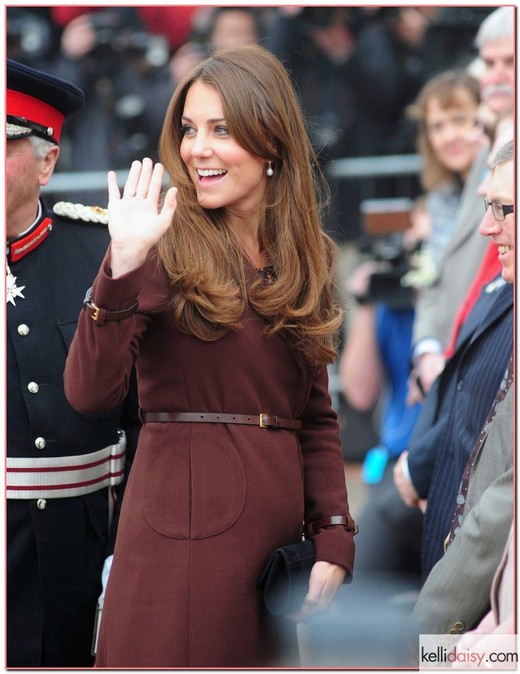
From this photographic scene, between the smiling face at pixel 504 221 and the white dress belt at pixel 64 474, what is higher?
the smiling face at pixel 504 221

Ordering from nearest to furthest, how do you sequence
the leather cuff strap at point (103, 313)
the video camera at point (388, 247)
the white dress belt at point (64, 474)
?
the leather cuff strap at point (103, 313) → the white dress belt at point (64, 474) → the video camera at point (388, 247)

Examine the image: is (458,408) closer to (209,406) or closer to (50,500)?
(209,406)

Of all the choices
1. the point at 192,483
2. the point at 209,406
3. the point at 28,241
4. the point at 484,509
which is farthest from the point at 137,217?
the point at 484,509

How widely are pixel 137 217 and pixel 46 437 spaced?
32.6 inches

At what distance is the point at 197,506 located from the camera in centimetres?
261

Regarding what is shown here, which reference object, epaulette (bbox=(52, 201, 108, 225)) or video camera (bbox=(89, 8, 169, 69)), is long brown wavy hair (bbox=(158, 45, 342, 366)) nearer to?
epaulette (bbox=(52, 201, 108, 225))

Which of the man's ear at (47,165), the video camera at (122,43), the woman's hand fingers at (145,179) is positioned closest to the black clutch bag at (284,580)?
the woman's hand fingers at (145,179)

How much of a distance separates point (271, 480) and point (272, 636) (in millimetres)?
370

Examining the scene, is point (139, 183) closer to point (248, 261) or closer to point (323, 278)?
point (248, 261)

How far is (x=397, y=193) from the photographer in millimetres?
7164

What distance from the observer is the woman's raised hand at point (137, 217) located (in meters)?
2.47

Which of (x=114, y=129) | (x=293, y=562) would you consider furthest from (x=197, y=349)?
(x=114, y=129)

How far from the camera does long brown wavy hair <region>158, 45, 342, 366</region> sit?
2.65m

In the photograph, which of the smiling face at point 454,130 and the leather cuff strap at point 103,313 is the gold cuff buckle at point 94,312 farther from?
the smiling face at point 454,130
